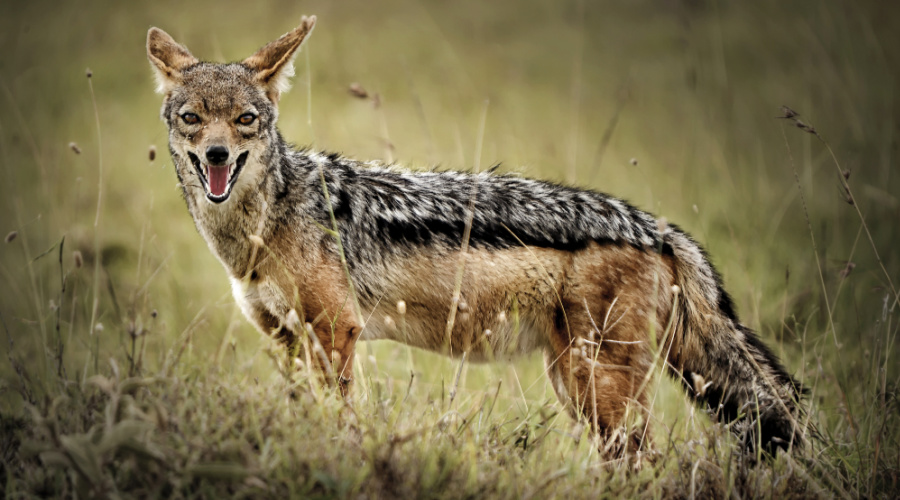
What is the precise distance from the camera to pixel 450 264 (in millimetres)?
4109

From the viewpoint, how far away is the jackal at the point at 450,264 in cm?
384

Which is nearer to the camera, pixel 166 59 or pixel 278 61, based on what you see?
pixel 278 61

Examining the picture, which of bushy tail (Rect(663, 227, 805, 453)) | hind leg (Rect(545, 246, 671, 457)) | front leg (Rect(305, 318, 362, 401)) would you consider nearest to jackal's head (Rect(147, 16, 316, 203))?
front leg (Rect(305, 318, 362, 401))

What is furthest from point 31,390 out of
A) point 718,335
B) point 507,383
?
point 718,335

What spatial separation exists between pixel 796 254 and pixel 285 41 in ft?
18.8

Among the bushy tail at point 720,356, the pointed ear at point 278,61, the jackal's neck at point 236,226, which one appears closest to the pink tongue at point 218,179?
the jackal's neck at point 236,226

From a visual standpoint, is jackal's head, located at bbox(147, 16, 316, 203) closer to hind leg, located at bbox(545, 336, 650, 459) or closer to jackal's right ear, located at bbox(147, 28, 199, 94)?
jackal's right ear, located at bbox(147, 28, 199, 94)

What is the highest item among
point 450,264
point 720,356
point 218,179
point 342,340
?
point 218,179

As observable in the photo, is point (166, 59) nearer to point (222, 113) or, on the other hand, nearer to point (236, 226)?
point (222, 113)

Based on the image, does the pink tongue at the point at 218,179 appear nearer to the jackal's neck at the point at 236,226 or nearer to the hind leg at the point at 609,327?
the jackal's neck at the point at 236,226

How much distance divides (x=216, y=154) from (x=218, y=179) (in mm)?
184

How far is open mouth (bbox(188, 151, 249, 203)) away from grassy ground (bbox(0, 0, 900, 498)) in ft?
1.05

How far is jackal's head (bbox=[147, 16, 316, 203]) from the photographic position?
148 inches

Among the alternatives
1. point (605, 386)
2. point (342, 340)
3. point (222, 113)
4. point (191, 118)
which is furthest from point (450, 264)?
point (191, 118)
